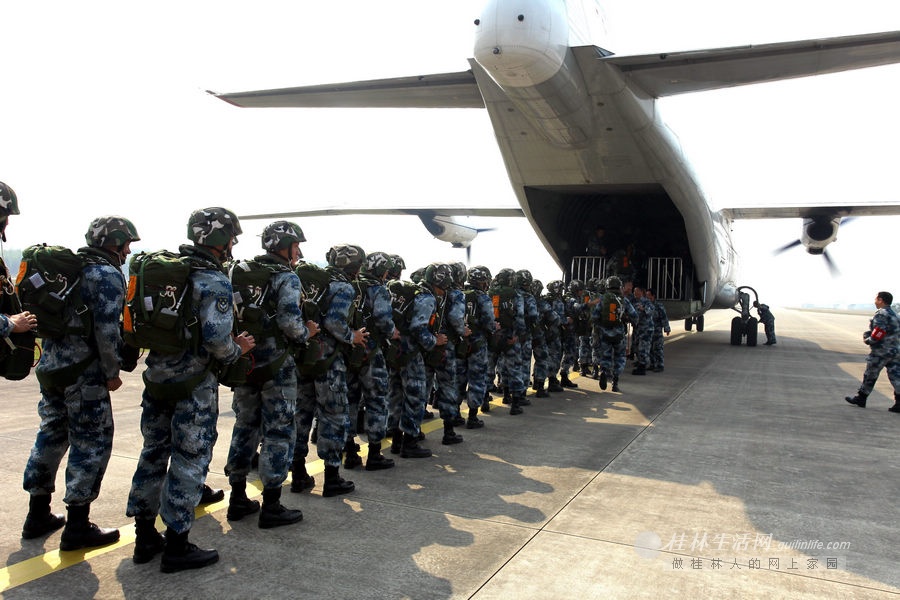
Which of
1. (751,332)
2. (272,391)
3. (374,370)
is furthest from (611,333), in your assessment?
(751,332)

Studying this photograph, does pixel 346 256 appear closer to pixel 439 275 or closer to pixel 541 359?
pixel 439 275

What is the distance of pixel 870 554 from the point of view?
150 inches

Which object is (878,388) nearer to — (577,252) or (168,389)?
(577,252)

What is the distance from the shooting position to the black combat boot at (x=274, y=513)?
4.11m

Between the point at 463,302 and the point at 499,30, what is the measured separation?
3.31 metres

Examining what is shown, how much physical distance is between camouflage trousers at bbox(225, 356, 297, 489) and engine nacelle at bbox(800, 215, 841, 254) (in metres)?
16.9

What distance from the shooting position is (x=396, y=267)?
250 inches

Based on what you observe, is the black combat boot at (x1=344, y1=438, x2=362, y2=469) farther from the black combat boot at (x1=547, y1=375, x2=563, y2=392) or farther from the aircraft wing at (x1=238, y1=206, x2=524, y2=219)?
the aircraft wing at (x1=238, y1=206, x2=524, y2=219)

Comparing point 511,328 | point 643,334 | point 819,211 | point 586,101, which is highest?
point 586,101

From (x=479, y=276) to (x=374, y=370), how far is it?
2.58 metres

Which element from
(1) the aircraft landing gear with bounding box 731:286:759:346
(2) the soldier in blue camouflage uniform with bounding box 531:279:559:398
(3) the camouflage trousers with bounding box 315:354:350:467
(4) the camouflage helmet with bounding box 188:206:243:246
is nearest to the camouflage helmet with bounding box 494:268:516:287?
(2) the soldier in blue camouflage uniform with bounding box 531:279:559:398

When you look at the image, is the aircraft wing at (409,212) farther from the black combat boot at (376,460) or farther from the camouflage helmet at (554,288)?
the black combat boot at (376,460)

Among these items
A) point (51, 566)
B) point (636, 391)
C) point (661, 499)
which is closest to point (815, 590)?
point (661, 499)

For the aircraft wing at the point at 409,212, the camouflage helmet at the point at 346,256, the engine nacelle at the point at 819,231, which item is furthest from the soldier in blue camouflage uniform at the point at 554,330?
the engine nacelle at the point at 819,231
